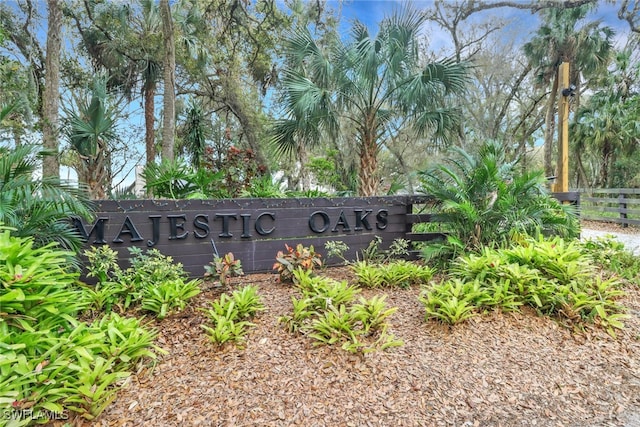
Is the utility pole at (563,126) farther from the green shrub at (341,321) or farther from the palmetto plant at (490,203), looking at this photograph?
the green shrub at (341,321)

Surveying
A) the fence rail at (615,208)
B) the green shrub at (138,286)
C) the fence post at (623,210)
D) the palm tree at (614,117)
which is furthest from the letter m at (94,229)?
the palm tree at (614,117)

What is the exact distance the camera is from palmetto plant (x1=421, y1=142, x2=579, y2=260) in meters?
4.48

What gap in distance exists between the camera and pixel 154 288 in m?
3.24

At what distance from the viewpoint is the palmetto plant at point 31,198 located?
2697 millimetres

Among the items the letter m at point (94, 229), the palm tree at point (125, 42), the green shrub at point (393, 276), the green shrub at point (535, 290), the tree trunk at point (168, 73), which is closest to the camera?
the green shrub at point (535, 290)

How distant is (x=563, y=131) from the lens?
271 inches

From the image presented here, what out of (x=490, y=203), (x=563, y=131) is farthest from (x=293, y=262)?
(x=563, y=131)

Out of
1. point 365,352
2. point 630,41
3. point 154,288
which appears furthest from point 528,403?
point 630,41

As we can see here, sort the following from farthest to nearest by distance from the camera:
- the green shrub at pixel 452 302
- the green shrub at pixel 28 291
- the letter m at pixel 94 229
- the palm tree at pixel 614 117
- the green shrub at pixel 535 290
Result: the palm tree at pixel 614 117, the letter m at pixel 94 229, the green shrub at pixel 535 290, the green shrub at pixel 452 302, the green shrub at pixel 28 291

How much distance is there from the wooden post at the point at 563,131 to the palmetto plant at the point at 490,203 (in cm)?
227

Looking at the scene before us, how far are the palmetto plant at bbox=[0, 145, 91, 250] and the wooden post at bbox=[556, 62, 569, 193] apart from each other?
7.96m

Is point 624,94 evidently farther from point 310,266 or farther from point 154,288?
point 154,288

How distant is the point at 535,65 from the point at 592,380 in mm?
13657

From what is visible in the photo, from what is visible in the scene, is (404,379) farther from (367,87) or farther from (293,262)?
(367,87)
